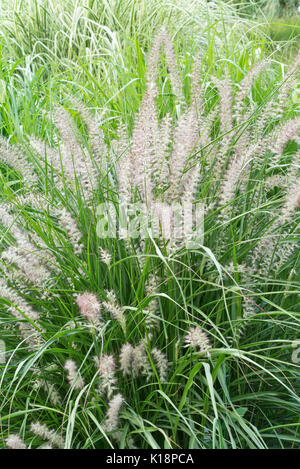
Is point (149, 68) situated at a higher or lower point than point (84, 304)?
higher

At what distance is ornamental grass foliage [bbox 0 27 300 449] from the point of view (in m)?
1.53

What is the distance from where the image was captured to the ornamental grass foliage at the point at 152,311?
60.1 inches

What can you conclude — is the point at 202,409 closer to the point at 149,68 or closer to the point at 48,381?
the point at 48,381

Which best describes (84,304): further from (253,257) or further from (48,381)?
(253,257)

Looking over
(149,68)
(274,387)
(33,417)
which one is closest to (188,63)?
(149,68)

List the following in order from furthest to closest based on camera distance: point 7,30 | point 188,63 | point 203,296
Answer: point 7,30, point 188,63, point 203,296

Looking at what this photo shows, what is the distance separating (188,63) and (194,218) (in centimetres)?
179

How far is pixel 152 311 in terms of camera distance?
1.53 m

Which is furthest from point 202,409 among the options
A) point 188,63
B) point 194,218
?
point 188,63

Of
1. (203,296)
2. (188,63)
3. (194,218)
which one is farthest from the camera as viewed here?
(188,63)

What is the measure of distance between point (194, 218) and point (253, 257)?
260 mm

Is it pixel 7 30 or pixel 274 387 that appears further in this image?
pixel 7 30

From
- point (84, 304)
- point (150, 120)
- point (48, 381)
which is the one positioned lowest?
point (48, 381)
